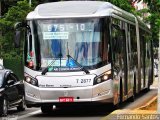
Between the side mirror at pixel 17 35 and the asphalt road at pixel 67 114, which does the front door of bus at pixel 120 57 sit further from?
the side mirror at pixel 17 35

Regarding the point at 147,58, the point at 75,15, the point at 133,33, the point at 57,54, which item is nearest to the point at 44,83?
the point at 57,54

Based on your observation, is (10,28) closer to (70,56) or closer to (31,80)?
(31,80)

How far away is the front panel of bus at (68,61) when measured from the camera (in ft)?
57.8

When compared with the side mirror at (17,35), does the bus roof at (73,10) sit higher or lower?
higher

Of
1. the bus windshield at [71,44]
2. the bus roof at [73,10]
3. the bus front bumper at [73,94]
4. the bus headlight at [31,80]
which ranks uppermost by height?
the bus roof at [73,10]

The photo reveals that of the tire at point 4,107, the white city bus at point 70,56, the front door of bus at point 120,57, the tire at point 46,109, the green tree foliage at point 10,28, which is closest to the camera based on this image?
the white city bus at point 70,56

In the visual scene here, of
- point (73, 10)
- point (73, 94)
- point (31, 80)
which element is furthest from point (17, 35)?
point (73, 94)

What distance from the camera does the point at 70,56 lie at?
704 inches

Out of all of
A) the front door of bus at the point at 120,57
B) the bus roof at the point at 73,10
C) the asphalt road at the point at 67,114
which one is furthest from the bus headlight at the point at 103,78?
the bus roof at the point at 73,10

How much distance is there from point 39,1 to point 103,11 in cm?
4816

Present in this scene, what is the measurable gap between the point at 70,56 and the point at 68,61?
0.50 feet

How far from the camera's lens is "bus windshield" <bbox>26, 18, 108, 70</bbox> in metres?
17.8

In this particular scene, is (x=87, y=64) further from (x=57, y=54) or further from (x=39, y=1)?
(x=39, y=1)

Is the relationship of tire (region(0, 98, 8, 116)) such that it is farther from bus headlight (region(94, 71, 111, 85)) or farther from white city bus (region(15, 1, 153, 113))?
bus headlight (region(94, 71, 111, 85))
